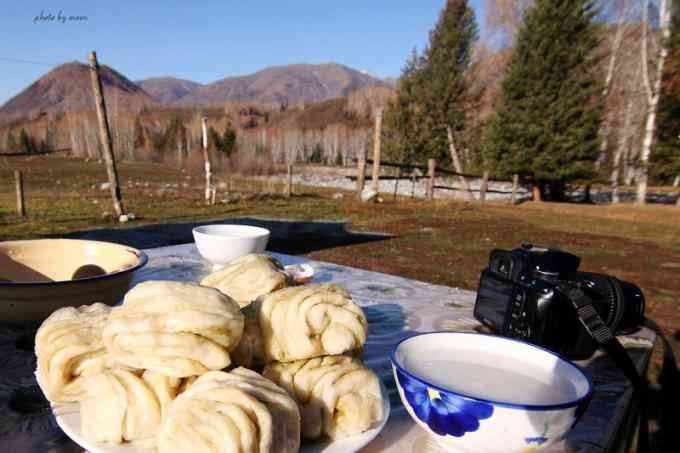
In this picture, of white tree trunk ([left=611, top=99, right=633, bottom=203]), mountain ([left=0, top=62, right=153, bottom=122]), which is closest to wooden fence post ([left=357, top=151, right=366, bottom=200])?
white tree trunk ([left=611, top=99, right=633, bottom=203])

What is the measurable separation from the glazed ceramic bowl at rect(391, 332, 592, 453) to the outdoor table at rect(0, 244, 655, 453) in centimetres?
12

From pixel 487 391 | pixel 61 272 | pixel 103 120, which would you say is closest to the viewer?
pixel 487 391

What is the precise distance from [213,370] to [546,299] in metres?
0.90

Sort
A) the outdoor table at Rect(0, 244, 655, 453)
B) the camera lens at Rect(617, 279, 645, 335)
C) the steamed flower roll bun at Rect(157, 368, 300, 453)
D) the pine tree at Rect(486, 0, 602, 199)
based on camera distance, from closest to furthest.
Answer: the steamed flower roll bun at Rect(157, 368, 300, 453) < the outdoor table at Rect(0, 244, 655, 453) < the camera lens at Rect(617, 279, 645, 335) < the pine tree at Rect(486, 0, 602, 199)

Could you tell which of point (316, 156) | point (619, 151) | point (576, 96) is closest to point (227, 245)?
point (576, 96)

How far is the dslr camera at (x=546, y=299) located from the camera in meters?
1.13

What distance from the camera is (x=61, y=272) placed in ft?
4.64

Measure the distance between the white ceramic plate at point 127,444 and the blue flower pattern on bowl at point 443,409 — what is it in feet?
0.20

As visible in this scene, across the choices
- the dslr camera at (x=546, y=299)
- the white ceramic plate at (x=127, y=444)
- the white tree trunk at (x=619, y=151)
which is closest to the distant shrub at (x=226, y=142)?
the white tree trunk at (x=619, y=151)

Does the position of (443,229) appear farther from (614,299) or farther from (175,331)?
(175,331)

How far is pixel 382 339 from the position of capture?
1.28m

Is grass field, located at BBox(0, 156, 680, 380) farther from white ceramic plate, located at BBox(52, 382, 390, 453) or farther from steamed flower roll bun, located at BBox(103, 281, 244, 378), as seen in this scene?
steamed flower roll bun, located at BBox(103, 281, 244, 378)

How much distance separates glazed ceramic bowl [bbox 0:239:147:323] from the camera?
1.06 meters

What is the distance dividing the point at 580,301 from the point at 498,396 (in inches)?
20.0
